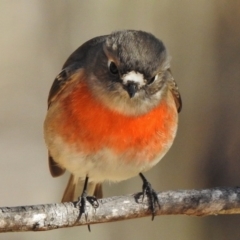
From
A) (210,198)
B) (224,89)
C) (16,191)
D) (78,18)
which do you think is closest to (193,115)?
(224,89)

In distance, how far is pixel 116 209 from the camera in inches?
119

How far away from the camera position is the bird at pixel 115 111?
9.93ft

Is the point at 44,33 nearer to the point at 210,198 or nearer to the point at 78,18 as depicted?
the point at 78,18

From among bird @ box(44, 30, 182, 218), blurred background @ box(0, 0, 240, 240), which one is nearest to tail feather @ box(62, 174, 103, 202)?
bird @ box(44, 30, 182, 218)

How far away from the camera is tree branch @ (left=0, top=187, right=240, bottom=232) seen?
9.12 feet

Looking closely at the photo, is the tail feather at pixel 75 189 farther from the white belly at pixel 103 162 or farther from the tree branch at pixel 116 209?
the tree branch at pixel 116 209

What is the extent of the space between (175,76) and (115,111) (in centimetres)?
227

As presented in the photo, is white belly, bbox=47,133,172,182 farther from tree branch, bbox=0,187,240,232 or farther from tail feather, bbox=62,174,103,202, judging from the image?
tail feather, bbox=62,174,103,202

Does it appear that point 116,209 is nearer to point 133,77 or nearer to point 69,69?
point 133,77

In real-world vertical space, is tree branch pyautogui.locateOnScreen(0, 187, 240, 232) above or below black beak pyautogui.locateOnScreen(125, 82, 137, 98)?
below

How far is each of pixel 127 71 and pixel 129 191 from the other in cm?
245

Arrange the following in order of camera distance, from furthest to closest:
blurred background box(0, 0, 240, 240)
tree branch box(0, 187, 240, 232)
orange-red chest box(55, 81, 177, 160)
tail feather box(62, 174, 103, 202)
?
blurred background box(0, 0, 240, 240), tail feather box(62, 174, 103, 202), orange-red chest box(55, 81, 177, 160), tree branch box(0, 187, 240, 232)

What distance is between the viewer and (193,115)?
5.46 meters

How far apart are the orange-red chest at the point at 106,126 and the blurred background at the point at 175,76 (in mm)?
1875
